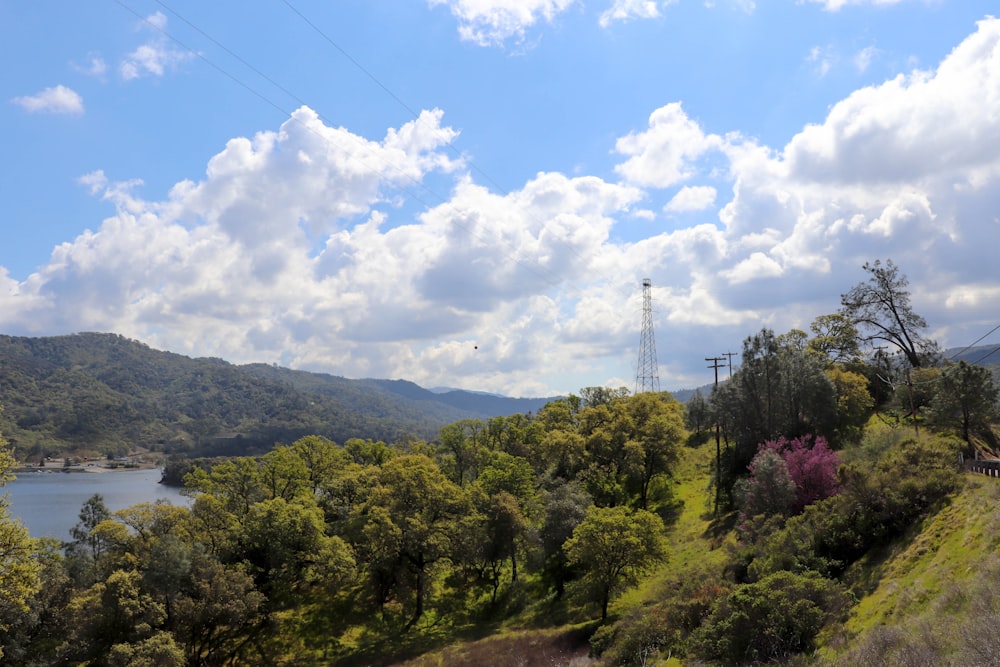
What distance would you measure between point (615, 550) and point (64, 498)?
545 ft

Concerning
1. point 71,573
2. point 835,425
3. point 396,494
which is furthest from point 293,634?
point 835,425

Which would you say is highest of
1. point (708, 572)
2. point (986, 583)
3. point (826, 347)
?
point (826, 347)

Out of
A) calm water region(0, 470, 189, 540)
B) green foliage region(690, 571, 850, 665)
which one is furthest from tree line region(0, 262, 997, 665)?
calm water region(0, 470, 189, 540)

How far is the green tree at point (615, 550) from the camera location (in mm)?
37531

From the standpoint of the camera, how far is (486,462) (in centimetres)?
6375

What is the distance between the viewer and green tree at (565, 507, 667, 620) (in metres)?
37.5

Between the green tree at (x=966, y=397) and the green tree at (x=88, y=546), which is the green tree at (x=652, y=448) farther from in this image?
the green tree at (x=88, y=546)

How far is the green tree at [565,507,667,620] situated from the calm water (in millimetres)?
75094

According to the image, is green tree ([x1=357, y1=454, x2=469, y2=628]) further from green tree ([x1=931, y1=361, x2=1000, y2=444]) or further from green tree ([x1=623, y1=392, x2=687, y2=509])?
green tree ([x1=931, y1=361, x2=1000, y2=444])

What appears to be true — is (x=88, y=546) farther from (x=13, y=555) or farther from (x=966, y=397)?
(x=966, y=397)

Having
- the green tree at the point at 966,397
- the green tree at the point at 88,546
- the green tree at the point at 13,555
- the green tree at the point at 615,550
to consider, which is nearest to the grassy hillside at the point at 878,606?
the green tree at the point at 615,550

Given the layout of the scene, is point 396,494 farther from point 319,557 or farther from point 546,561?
point 546,561

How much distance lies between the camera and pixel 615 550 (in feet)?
123

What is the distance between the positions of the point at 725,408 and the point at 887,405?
69.9ft
